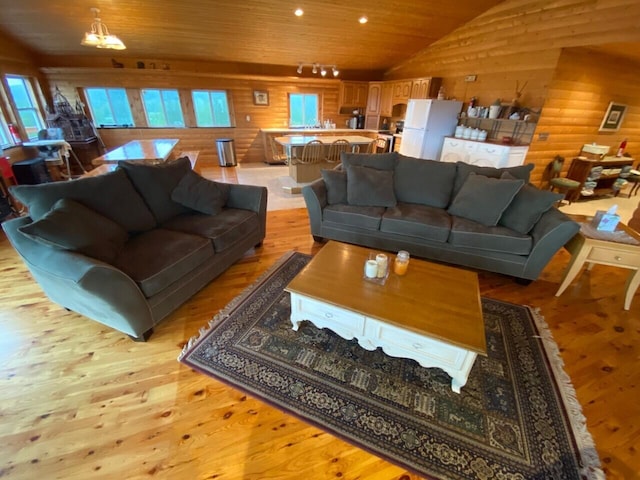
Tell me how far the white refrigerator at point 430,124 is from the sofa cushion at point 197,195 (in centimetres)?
453

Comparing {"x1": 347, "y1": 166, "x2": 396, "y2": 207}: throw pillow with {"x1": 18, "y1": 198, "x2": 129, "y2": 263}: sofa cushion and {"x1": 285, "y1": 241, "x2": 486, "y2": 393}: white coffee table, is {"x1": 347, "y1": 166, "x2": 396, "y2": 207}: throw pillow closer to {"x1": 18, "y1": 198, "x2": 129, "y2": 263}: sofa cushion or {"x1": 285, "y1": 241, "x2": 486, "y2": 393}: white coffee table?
{"x1": 285, "y1": 241, "x2": 486, "y2": 393}: white coffee table

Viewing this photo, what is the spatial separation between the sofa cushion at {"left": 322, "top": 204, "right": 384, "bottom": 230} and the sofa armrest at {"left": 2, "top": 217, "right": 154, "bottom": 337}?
1.81 metres

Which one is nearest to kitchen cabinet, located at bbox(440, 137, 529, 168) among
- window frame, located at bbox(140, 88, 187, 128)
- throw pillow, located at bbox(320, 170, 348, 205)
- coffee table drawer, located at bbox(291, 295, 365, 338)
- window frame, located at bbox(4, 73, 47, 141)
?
throw pillow, located at bbox(320, 170, 348, 205)

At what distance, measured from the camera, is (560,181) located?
4.51 m

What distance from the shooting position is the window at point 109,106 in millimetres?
6129

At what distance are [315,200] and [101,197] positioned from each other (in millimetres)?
1816

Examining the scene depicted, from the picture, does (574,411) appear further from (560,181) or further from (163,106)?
(163,106)

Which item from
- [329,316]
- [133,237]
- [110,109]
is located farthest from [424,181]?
[110,109]

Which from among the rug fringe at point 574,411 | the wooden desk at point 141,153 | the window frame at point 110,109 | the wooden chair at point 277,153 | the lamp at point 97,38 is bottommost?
the rug fringe at point 574,411

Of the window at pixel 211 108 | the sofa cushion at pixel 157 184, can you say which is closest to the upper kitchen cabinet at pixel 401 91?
the window at pixel 211 108

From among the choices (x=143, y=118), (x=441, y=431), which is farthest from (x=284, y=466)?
(x=143, y=118)

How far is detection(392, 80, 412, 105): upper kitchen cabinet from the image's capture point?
6535 mm

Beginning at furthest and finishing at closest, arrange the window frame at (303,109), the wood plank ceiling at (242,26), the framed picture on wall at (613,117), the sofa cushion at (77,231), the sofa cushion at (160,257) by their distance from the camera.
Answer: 1. the window frame at (303,109)
2. the framed picture on wall at (613,117)
3. the wood plank ceiling at (242,26)
4. the sofa cushion at (160,257)
5. the sofa cushion at (77,231)

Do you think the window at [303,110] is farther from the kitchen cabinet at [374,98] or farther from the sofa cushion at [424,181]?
the sofa cushion at [424,181]
